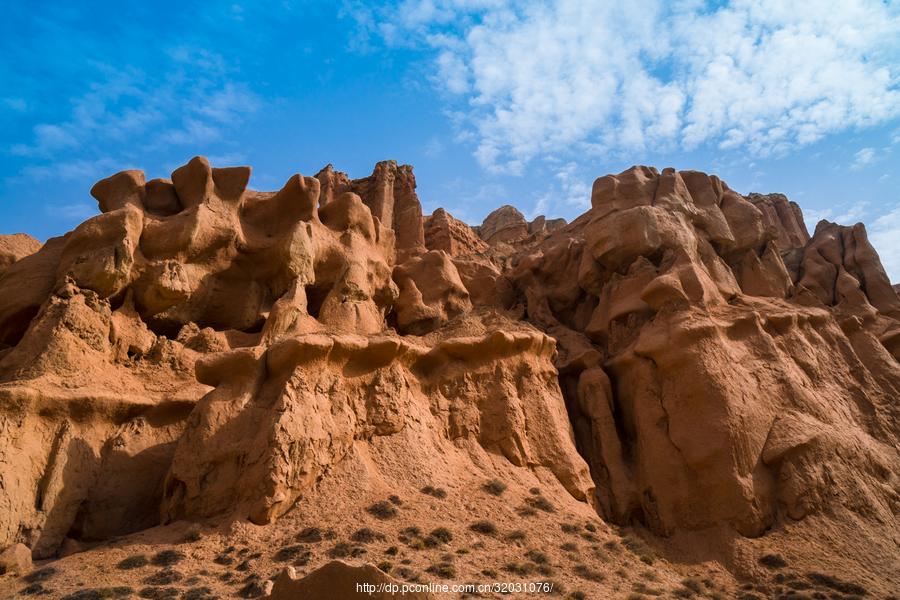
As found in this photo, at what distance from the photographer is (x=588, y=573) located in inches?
592

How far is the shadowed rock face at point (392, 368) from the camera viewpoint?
16.2 meters

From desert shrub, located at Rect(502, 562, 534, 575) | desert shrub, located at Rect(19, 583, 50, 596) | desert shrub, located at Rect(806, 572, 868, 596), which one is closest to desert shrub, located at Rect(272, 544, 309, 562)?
desert shrub, located at Rect(19, 583, 50, 596)

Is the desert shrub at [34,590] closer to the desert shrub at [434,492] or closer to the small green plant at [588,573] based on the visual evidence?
the desert shrub at [434,492]

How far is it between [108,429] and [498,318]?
15.0 metres

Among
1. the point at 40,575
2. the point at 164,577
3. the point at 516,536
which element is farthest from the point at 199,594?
the point at 516,536

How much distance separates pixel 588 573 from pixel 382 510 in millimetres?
5066

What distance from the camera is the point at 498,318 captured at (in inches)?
1060

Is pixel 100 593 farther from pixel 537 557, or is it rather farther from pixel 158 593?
pixel 537 557

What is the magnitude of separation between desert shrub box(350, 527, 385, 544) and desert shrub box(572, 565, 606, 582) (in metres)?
4.68

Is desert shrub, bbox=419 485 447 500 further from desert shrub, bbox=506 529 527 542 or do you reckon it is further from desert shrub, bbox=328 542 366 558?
desert shrub, bbox=328 542 366 558

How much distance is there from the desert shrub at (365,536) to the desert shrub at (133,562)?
166 inches

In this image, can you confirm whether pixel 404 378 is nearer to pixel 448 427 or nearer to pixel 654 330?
pixel 448 427

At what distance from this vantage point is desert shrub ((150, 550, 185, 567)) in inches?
517

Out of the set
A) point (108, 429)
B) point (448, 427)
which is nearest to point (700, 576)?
point (448, 427)
